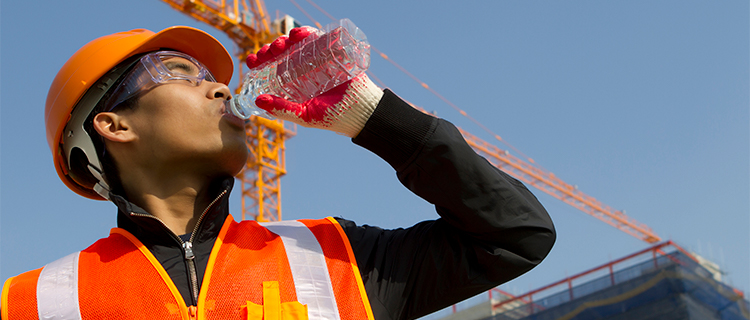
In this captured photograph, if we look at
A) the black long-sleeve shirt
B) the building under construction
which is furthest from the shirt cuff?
the building under construction

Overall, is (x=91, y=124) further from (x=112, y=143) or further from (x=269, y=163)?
(x=269, y=163)

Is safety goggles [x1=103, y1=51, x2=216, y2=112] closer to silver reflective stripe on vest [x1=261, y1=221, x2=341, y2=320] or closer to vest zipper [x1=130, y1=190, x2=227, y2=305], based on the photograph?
vest zipper [x1=130, y1=190, x2=227, y2=305]

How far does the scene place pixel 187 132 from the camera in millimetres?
3139

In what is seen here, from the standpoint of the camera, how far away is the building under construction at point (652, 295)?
25500mm

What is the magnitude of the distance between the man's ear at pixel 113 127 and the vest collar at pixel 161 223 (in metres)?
0.29

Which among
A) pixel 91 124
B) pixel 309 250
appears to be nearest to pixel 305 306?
pixel 309 250

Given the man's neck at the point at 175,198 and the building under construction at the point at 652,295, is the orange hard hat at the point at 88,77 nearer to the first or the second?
the man's neck at the point at 175,198

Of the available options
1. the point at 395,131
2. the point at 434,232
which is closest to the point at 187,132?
the point at 395,131

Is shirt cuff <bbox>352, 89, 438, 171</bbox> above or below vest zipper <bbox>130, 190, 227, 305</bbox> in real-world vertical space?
above

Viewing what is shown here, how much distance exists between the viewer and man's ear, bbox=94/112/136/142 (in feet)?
10.9

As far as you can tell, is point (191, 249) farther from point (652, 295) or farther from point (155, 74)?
point (652, 295)

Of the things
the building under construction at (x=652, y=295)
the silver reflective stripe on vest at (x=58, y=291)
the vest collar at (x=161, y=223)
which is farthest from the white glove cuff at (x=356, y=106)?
the building under construction at (x=652, y=295)

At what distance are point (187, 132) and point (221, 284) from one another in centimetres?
71

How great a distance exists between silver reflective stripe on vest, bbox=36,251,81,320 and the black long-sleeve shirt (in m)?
0.31
